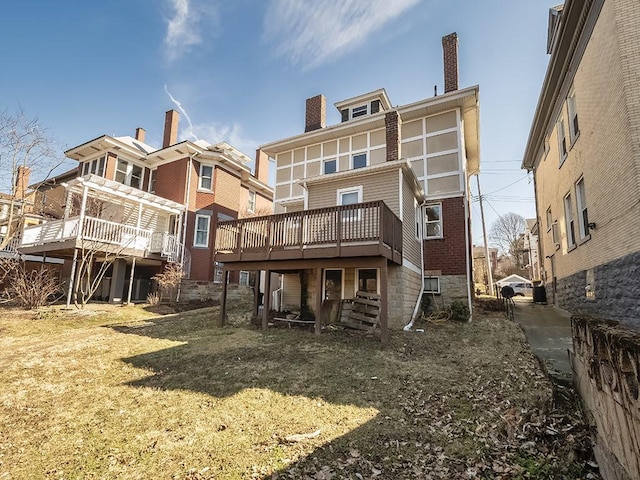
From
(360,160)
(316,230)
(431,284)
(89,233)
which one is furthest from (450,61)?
(89,233)

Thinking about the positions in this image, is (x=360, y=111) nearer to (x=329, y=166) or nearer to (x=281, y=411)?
(x=329, y=166)

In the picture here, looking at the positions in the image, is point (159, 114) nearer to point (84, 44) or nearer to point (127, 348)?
point (84, 44)

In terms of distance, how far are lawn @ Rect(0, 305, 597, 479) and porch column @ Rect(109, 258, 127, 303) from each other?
7335 mm

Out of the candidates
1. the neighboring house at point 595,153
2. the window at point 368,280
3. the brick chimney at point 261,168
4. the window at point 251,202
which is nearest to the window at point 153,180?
the window at point 251,202

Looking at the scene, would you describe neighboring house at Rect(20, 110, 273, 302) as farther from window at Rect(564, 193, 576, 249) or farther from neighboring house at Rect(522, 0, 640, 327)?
window at Rect(564, 193, 576, 249)

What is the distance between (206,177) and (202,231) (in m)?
3.39

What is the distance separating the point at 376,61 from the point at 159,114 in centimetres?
1618

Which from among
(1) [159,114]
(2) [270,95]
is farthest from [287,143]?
(1) [159,114]

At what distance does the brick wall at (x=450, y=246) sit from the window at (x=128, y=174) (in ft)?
58.8

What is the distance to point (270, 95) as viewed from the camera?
43.4 ft

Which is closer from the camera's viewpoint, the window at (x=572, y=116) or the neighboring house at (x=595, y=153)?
the neighboring house at (x=595, y=153)

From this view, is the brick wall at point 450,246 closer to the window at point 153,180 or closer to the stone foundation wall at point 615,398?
the stone foundation wall at point 615,398

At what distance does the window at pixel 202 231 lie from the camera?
64.0 ft

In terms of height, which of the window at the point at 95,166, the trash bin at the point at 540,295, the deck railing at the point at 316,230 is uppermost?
the window at the point at 95,166
